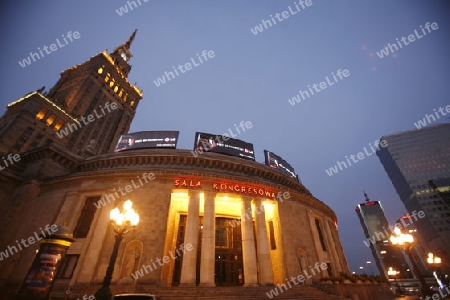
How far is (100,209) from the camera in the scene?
19.3 meters

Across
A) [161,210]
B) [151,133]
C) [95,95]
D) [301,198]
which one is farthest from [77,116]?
[301,198]

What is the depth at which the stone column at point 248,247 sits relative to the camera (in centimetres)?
1723

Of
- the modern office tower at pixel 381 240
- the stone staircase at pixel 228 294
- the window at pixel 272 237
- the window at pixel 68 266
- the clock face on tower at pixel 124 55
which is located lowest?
the stone staircase at pixel 228 294

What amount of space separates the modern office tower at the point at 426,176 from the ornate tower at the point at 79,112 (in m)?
116

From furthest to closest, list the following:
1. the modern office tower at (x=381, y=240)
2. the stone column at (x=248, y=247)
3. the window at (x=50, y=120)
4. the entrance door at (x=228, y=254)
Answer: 1. the modern office tower at (x=381, y=240)
2. the window at (x=50, y=120)
3. the entrance door at (x=228, y=254)
4. the stone column at (x=248, y=247)

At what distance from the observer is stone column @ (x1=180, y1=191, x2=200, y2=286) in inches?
631

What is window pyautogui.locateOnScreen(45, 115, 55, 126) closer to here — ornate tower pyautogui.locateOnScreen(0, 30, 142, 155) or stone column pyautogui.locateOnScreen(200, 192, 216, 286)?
ornate tower pyautogui.locateOnScreen(0, 30, 142, 155)

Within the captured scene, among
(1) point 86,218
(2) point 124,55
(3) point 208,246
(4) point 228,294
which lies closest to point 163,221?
(3) point 208,246

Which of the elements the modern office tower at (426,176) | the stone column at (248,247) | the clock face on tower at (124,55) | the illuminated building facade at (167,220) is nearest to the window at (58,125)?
the illuminated building facade at (167,220)

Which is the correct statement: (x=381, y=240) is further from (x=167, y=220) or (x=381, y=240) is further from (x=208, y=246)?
(x=167, y=220)

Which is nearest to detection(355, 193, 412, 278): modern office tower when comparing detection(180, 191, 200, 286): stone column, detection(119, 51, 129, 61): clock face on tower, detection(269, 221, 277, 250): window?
detection(269, 221, 277, 250): window

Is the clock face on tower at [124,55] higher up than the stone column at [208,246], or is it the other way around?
the clock face on tower at [124,55]

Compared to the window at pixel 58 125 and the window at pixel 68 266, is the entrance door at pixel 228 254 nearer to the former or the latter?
the window at pixel 68 266

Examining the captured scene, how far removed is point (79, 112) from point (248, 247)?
59.6 meters
